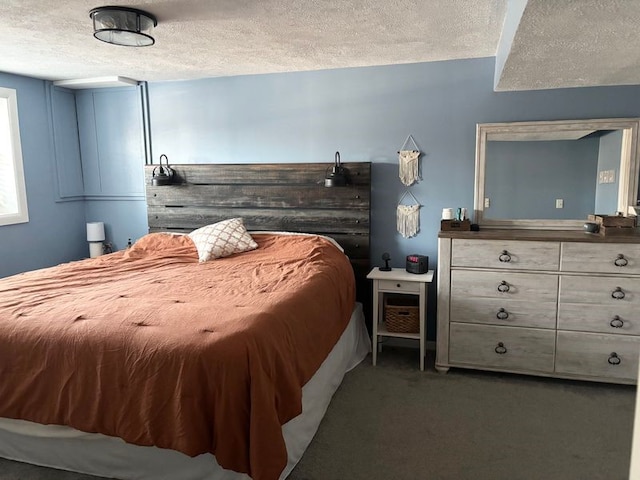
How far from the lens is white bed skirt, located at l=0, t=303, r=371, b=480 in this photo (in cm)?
196

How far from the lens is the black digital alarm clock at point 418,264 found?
11.1 ft

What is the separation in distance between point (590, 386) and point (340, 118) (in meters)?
2.57

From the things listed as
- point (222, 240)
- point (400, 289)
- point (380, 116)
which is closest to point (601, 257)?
point (400, 289)

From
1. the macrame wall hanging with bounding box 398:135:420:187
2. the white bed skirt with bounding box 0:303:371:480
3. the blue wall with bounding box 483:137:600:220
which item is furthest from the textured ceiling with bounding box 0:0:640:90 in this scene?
the white bed skirt with bounding box 0:303:371:480

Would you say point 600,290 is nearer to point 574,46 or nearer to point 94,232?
point 574,46

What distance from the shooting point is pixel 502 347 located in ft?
10.2

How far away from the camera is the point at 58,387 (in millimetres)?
1977

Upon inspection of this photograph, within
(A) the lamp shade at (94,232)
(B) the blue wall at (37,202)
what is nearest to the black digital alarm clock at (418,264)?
(A) the lamp shade at (94,232)

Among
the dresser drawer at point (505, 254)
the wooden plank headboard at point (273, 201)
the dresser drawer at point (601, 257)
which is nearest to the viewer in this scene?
the dresser drawer at point (601, 257)

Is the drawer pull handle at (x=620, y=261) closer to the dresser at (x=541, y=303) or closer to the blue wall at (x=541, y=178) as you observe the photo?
the dresser at (x=541, y=303)

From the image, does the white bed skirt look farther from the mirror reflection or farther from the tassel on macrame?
the mirror reflection

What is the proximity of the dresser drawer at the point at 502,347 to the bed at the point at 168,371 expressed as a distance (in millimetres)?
905

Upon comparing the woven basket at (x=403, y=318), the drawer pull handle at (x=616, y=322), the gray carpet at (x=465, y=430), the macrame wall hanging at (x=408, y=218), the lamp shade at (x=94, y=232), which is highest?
the macrame wall hanging at (x=408, y=218)

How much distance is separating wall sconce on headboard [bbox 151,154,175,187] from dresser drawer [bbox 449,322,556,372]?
2604 mm
